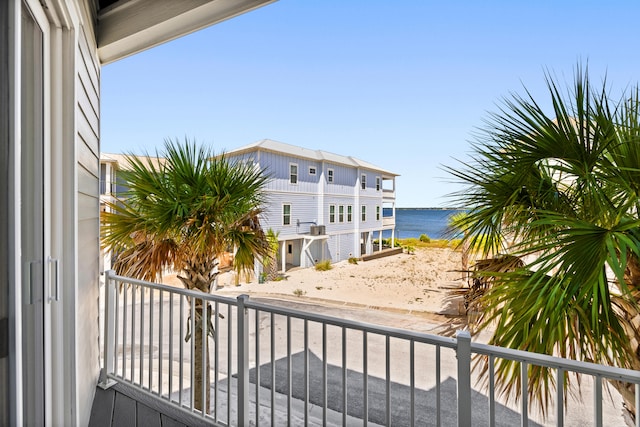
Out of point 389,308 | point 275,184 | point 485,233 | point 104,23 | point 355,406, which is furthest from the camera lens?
point 275,184

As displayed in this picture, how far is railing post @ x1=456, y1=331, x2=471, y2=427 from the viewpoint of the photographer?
4.49 feet

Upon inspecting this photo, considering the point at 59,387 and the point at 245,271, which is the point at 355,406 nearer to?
the point at 245,271

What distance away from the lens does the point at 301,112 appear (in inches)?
1102

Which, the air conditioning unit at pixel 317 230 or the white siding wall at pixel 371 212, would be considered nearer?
the air conditioning unit at pixel 317 230

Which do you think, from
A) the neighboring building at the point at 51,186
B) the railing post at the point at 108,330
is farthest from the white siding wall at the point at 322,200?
the neighboring building at the point at 51,186

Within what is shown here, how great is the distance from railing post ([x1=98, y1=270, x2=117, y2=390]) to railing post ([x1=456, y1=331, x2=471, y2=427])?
220cm

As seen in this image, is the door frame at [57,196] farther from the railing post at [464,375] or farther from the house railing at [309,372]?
the railing post at [464,375]

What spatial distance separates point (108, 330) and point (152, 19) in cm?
200

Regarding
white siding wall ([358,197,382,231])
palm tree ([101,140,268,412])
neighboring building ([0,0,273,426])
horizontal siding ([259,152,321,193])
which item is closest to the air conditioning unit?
horizontal siding ([259,152,321,193])

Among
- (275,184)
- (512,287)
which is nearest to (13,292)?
(512,287)

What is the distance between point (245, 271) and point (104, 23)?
226 cm

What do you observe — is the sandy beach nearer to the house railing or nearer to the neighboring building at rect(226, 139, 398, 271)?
the neighboring building at rect(226, 139, 398, 271)

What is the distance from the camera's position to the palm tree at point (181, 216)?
3.22 m

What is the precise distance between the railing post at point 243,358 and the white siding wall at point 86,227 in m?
0.73
